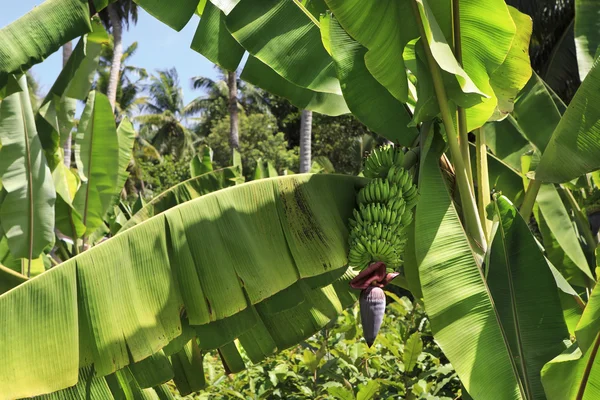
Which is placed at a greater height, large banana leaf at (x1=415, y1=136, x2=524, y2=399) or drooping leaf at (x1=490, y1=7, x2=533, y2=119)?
drooping leaf at (x1=490, y1=7, x2=533, y2=119)

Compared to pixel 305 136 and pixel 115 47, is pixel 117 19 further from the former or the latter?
pixel 305 136

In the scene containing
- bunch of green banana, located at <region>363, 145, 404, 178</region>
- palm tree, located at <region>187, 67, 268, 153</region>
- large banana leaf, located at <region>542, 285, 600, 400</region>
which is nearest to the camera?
large banana leaf, located at <region>542, 285, 600, 400</region>

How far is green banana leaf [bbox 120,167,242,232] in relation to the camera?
11.4 feet

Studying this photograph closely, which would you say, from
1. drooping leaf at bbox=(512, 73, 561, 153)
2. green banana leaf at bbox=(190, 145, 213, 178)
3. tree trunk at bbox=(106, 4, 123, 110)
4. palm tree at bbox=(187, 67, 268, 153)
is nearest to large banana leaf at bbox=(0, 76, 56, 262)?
green banana leaf at bbox=(190, 145, 213, 178)

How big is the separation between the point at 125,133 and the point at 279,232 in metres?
2.70

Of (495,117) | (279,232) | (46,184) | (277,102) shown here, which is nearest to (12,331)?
(279,232)

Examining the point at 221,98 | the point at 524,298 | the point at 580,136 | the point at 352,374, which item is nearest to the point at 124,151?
the point at 352,374

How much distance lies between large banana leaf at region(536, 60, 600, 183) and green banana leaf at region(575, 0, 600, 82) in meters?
1.12

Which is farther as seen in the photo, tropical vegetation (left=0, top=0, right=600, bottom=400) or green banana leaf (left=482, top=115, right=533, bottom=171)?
green banana leaf (left=482, top=115, right=533, bottom=171)

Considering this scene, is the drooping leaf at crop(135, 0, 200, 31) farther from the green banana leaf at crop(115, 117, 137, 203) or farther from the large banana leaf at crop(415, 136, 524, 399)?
the green banana leaf at crop(115, 117, 137, 203)

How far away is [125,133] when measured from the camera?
4.30 metres

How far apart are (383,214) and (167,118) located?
101 feet

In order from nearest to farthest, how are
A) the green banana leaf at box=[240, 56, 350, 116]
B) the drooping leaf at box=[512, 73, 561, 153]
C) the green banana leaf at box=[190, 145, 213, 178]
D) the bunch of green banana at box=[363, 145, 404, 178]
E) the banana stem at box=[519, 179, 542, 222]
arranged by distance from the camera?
the bunch of green banana at box=[363, 145, 404, 178]
the banana stem at box=[519, 179, 542, 222]
the green banana leaf at box=[240, 56, 350, 116]
the drooping leaf at box=[512, 73, 561, 153]
the green banana leaf at box=[190, 145, 213, 178]

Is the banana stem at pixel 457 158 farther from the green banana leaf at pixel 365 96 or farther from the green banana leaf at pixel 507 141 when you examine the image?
the green banana leaf at pixel 507 141
